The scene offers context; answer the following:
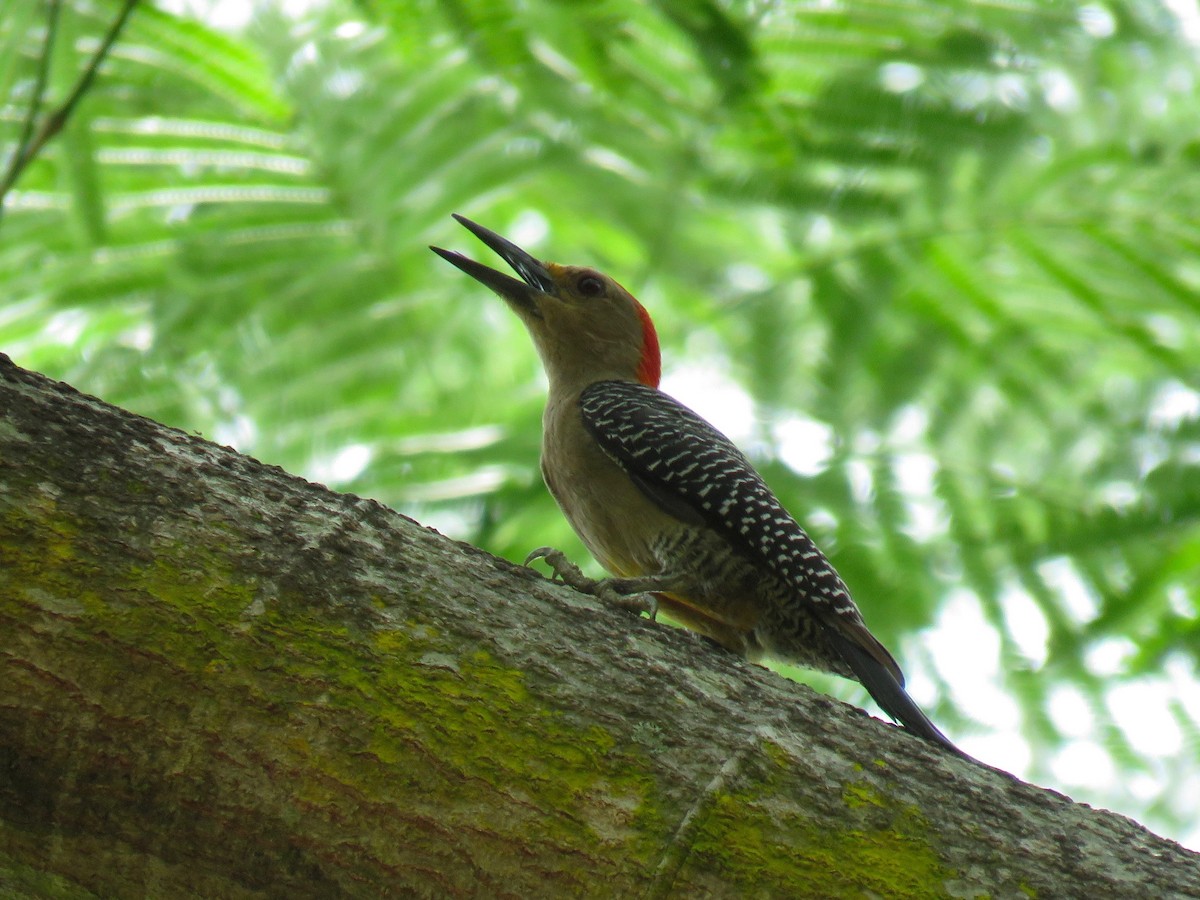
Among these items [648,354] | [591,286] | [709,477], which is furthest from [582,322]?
[709,477]

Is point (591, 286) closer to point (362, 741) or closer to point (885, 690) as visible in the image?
point (885, 690)

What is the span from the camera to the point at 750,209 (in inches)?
220

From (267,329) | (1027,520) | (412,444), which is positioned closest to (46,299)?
(267,329)

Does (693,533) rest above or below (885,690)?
above

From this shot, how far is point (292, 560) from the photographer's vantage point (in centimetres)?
251

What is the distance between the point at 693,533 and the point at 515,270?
1952 mm

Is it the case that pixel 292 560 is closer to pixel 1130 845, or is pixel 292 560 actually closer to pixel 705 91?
pixel 1130 845

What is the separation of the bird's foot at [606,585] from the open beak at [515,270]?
5.30 feet

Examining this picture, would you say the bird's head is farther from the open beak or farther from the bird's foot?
the bird's foot

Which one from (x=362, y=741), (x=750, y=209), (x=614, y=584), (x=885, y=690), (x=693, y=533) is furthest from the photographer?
(x=750, y=209)

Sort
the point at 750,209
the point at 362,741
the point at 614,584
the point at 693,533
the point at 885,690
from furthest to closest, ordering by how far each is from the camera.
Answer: the point at 750,209 < the point at 693,533 < the point at 614,584 < the point at 885,690 < the point at 362,741

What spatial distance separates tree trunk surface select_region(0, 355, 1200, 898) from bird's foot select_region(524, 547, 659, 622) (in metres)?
1.14

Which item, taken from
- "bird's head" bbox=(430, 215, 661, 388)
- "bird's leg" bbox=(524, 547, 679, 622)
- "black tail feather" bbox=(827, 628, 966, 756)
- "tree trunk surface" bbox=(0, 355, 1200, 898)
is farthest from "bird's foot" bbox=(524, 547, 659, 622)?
"bird's head" bbox=(430, 215, 661, 388)

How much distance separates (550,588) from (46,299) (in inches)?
123
